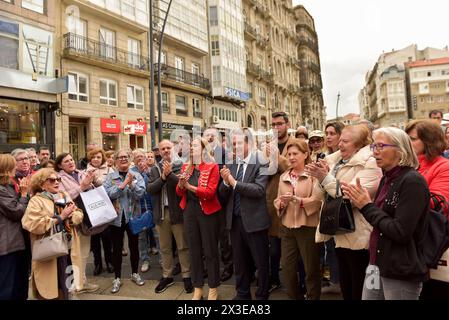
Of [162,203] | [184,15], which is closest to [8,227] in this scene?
[162,203]

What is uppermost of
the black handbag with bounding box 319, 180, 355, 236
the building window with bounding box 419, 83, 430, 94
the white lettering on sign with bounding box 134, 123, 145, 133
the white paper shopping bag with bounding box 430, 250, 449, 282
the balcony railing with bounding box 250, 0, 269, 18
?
the balcony railing with bounding box 250, 0, 269, 18

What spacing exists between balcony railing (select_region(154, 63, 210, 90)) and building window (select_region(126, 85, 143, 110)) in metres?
2.04

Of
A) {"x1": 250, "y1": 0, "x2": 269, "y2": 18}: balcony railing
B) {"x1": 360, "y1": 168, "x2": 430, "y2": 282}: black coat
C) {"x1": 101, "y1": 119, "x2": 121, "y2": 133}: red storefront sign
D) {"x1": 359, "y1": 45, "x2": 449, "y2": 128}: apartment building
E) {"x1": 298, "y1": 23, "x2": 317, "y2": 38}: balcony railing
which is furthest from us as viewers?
{"x1": 359, "y1": 45, "x2": 449, "y2": 128}: apartment building

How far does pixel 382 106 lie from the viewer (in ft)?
262

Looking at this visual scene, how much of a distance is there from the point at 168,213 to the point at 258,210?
5.16 ft

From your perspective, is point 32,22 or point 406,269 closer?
point 406,269

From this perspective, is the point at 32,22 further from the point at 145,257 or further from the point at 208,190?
the point at 208,190

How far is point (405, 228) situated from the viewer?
2.03 meters

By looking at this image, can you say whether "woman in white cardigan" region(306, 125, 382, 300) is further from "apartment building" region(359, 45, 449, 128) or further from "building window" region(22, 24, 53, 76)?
"apartment building" region(359, 45, 449, 128)

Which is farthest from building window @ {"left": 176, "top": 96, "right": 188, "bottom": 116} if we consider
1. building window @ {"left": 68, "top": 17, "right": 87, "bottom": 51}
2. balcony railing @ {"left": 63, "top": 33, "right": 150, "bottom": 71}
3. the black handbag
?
the black handbag

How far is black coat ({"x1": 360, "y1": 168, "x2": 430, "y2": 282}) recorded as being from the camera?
2041mm

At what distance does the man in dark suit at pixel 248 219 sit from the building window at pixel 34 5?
16.2 meters

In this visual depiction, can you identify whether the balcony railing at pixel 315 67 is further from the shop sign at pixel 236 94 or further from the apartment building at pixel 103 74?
the apartment building at pixel 103 74
